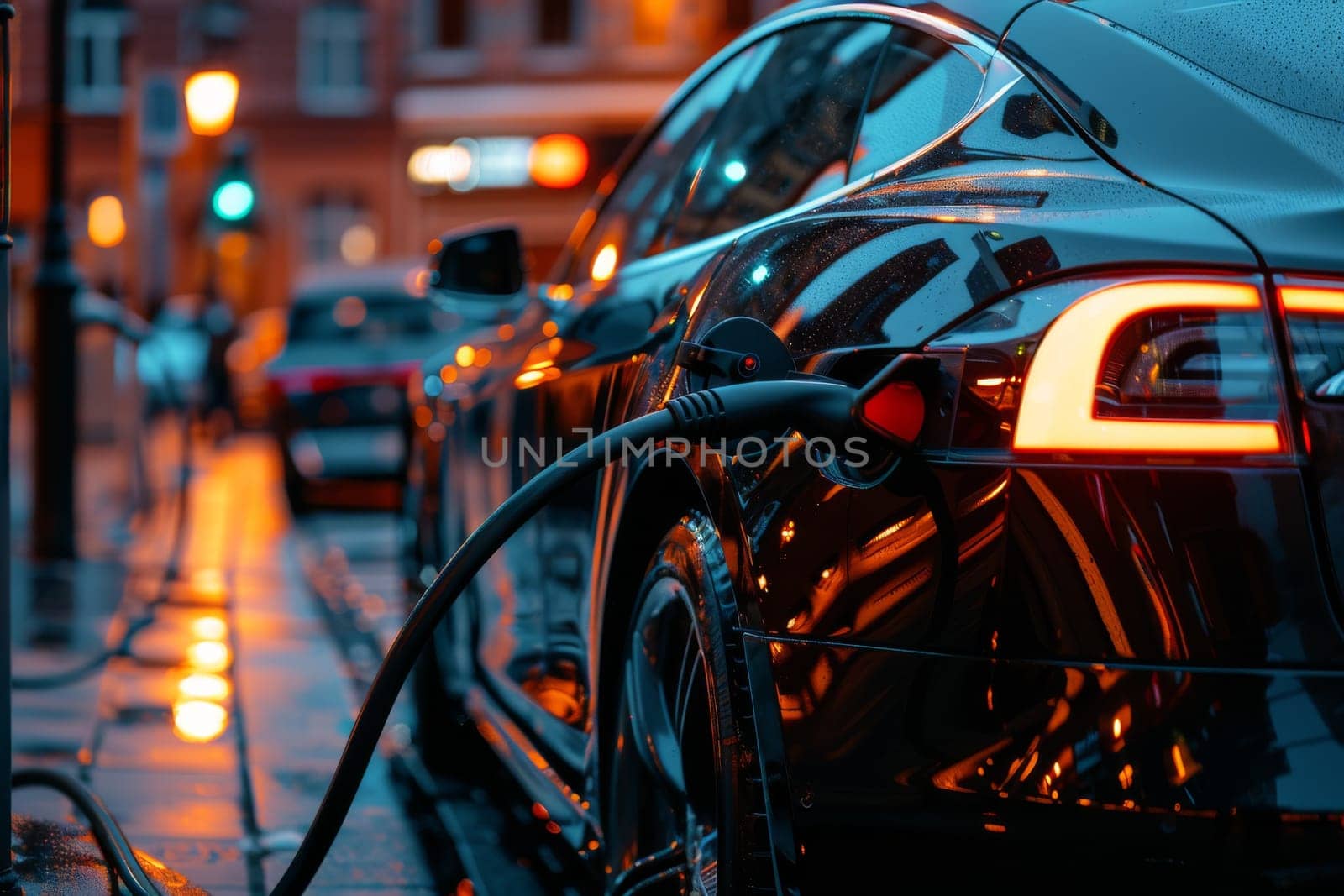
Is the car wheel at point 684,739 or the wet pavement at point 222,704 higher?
the car wheel at point 684,739

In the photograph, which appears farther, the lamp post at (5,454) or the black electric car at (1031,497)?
the lamp post at (5,454)

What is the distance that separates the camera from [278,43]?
120ft

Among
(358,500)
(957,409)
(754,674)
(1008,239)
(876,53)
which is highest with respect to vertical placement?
(876,53)

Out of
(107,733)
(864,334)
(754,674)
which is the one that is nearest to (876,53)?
(864,334)

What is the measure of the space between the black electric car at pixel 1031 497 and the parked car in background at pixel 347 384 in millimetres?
9215

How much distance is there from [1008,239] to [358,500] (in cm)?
1113

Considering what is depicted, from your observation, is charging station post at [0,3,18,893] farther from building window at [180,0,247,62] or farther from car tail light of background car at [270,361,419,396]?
building window at [180,0,247,62]

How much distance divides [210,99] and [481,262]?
12.1 meters

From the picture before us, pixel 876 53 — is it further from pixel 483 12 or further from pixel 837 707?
pixel 483 12

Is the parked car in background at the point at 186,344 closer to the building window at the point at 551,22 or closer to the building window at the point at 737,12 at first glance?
the building window at the point at 551,22

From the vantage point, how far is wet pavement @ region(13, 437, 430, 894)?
12.9ft

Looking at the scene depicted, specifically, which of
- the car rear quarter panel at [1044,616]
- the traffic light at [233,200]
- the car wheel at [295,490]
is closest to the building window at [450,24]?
the traffic light at [233,200]

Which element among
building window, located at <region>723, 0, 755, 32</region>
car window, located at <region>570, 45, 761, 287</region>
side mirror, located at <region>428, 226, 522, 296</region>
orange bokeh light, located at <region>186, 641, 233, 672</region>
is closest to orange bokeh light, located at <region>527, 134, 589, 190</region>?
building window, located at <region>723, 0, 755, 32</region>

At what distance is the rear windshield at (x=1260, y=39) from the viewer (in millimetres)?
2289
